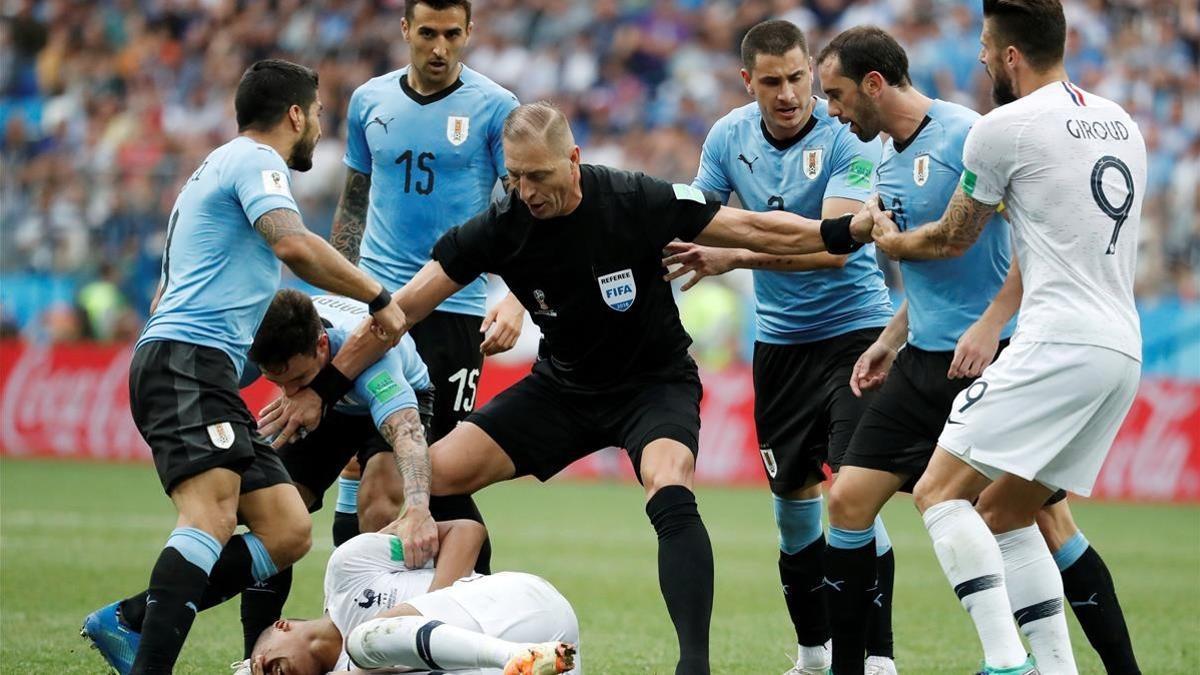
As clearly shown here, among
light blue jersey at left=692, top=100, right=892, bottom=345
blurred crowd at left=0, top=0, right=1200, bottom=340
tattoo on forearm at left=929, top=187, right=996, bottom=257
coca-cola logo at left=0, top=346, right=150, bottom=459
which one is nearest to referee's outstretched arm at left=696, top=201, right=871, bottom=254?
tattoo on forearm at left=929, top=187, right=996, bottom=257

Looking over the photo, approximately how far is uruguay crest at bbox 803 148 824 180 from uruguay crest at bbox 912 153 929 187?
884 mm

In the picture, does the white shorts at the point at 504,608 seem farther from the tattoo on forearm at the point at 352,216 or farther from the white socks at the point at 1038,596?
the tattoo on forearm at the point at 352,216

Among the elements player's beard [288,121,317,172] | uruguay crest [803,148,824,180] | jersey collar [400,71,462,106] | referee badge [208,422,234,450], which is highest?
jersey collar [400,71,462,106]

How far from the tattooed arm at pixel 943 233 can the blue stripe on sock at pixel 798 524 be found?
66.9 inches

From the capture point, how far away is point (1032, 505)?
6145mm

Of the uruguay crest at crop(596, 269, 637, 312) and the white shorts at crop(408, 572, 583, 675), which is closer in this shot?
the white shorts at crop(408, 572, 583, 675)

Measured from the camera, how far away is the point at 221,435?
6371 mm

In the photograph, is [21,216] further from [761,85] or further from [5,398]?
[761,85]

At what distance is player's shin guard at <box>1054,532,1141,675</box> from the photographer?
6.57 meters

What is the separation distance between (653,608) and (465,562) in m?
3.71

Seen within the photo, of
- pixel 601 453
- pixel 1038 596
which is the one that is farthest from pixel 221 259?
pixel 601 453

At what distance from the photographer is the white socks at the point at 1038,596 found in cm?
614

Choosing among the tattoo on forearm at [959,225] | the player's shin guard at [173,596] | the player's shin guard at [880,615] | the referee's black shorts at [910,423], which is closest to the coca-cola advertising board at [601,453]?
the player's shin guard at [880,615]

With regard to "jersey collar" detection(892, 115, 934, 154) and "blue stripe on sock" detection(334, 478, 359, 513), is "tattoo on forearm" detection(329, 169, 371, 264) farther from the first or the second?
"jersey collar" detection(892, 115, 934, 154)
